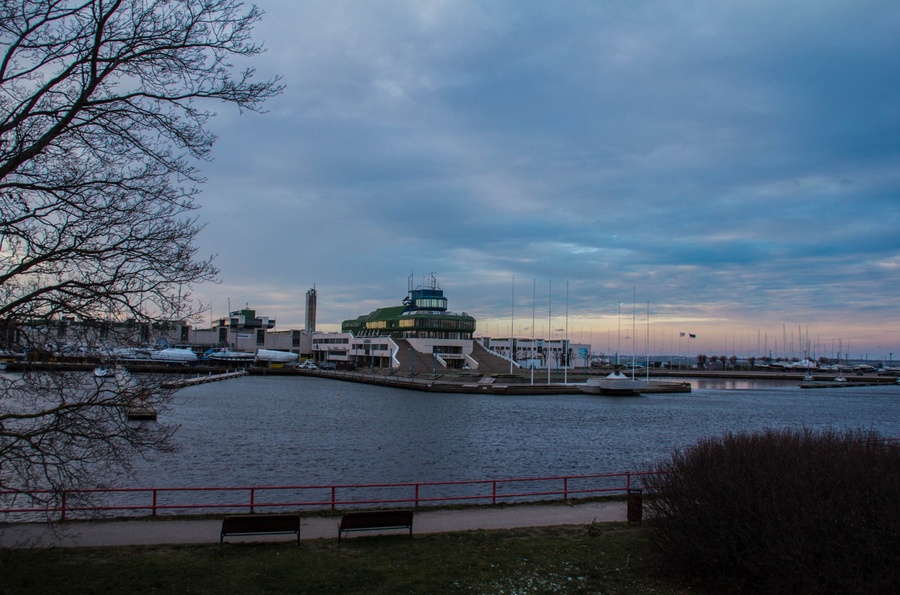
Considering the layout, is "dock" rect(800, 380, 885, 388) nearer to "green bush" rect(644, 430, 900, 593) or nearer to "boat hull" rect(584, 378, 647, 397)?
"boat hull" rect(584, 378, 647, 397)

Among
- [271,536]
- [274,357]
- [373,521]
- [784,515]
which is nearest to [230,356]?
[274,357]

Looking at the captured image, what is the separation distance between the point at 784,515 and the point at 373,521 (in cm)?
1023

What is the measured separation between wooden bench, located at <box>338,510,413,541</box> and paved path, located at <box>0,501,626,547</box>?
3.14 feet

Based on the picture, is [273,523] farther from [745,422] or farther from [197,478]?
[745,422]

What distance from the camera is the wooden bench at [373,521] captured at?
17500mm

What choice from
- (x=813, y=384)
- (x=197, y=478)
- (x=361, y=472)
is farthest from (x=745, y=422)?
(x=813, y=384)

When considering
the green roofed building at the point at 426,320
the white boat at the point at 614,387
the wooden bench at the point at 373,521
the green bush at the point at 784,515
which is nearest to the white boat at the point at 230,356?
the green roofed building at the point at 426,320

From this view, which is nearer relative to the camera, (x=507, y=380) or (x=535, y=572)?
(x=535, y=572)

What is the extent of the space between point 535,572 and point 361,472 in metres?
22.4

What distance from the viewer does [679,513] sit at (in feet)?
47.9

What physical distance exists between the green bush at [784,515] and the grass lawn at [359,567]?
111cm

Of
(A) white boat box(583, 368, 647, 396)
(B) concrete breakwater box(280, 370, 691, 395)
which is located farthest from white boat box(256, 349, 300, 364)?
(A) white boat box(583, 368, 647, 396)

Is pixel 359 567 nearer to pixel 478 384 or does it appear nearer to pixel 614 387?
pixel 478 384

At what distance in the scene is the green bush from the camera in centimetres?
1148
